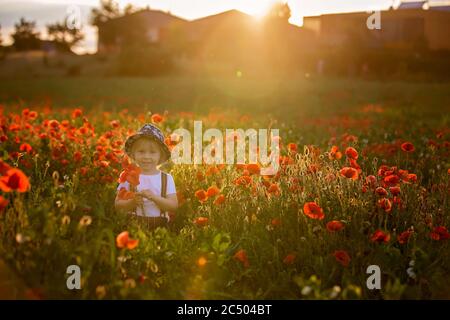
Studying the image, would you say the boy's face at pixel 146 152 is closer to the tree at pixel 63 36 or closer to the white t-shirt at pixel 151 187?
the white t-shirt at pixel 151 187

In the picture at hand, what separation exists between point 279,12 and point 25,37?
90.6 feet

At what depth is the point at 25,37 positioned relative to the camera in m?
44.3

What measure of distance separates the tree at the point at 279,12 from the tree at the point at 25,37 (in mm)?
26430

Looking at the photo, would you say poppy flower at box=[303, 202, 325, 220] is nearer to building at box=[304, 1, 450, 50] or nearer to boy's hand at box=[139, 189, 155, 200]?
boy's hand at box=[139, 189, 155, 200]

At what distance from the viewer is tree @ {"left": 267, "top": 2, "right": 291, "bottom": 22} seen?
2553cm

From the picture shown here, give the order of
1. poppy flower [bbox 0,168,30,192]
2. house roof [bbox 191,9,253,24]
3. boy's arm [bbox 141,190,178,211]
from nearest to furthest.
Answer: poppy flower [bbox 0,168,30,192] → boy's arm [bbox 141,190,178,211] → house roof [bbox 191,9,253,24]

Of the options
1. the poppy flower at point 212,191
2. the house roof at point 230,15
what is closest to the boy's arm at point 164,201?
the poppy flower at point 212,191

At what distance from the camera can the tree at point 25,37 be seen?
44.3 metres

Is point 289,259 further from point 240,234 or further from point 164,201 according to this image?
point 164,201

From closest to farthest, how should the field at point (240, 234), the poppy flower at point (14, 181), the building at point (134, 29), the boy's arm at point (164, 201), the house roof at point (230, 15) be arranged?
1. the poppy flower at point (14, 181)
2. the field at point (240, 234)
3. the boy's arm at point (164, 201)
4. the house roof at point (230, 15)
5. the building at point (134, 29)

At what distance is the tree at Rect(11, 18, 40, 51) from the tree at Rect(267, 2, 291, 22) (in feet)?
86.7

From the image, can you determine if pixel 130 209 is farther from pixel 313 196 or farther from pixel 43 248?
pixel 313 196

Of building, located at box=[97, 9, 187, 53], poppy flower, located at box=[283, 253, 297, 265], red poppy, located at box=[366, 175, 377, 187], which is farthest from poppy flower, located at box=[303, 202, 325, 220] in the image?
building, located at box=[97, 9, 187, 53]
